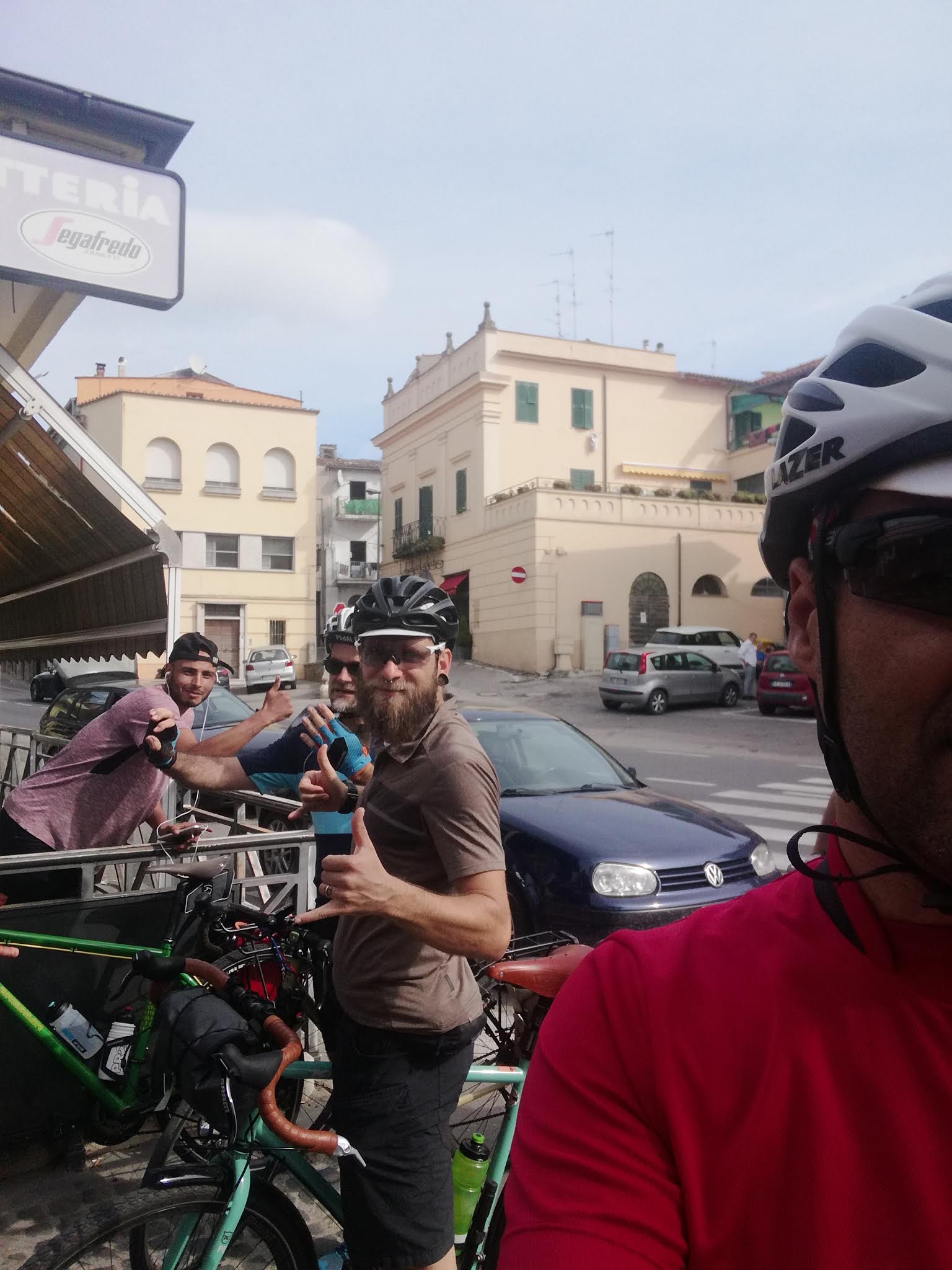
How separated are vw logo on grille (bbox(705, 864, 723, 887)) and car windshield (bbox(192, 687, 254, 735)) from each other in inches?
257

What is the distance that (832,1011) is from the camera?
95 centimetres

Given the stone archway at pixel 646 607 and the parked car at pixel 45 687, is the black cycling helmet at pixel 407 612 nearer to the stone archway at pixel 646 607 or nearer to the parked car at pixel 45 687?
the parked car at pixel 45 687

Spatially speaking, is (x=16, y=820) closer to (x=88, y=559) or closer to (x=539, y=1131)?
(x=88, y=559)

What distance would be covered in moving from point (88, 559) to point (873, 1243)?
20.5 ft

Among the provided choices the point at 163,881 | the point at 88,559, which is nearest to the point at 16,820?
the point at 163,881

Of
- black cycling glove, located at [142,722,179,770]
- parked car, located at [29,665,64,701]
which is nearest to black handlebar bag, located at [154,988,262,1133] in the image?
black cycling glove, located at [142,722,179,770]

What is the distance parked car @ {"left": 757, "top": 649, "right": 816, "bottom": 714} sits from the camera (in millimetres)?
21375

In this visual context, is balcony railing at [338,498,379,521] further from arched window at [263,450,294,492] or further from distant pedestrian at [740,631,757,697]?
distant pedestrian at [740,631,757,697]

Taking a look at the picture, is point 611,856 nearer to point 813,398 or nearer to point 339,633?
point 339,633

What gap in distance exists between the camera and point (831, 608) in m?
1.08

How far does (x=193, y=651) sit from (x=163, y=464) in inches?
1406

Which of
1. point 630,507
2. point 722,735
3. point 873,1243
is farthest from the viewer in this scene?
point 630,507

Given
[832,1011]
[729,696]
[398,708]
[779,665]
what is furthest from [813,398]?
[729,696]

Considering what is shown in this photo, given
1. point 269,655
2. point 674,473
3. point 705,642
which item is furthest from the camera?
point 674,473
